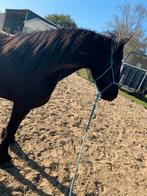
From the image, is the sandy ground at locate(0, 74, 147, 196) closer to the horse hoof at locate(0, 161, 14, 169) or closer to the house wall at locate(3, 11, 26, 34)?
the horse hoof at locate(0, 161, 14, 169)

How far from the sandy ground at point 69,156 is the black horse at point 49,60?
932mm

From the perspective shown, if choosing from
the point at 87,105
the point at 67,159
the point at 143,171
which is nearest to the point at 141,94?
the point at 87,105

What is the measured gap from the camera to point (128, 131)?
777 centimetres

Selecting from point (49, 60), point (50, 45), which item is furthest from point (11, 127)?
point (50, 45)

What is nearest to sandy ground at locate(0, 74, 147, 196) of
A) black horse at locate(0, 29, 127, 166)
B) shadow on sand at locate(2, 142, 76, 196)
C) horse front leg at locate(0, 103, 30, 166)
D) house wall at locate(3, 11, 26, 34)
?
shadow on sand at locate(2, 142, 76, 196)

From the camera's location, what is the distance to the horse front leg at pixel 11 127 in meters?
3.59

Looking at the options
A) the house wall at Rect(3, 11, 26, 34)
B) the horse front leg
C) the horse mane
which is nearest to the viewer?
the horse mane

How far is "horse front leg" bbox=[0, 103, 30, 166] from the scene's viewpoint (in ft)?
11.8

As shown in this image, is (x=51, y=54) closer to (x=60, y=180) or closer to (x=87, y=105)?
(x=60, y=180)

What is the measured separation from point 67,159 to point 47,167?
20.5 inches

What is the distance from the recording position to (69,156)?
4730 millimetres

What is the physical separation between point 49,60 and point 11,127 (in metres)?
1.07

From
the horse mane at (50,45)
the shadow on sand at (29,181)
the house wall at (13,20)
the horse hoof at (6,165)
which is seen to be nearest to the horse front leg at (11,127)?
the horse hoof at (6,165)

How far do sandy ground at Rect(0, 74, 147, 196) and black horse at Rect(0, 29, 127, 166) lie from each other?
36.7 inches
